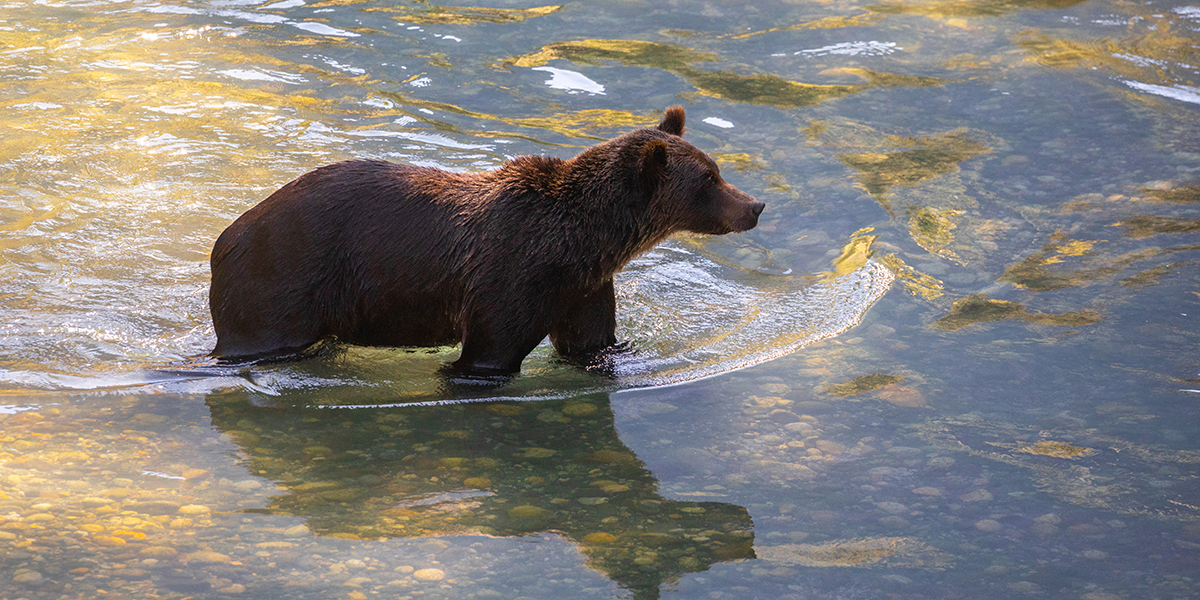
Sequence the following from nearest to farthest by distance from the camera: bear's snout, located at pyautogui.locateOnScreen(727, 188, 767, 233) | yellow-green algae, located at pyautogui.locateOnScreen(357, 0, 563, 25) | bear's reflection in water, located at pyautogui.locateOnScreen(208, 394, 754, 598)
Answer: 1. bear's reflection in water, located at pyautogui.locateOnScreen(208, 394, 754, 598)
2. bear's snout, located at pyautogui.locateOnScreen(727, 188, 767, 233)
3. yellow-green algae, located at pyautogui.locateOnScreen(357, 0, 563, 25)

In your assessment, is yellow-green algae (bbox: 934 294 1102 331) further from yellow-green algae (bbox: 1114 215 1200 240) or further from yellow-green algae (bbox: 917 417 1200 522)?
yellow-green algae (bbox: 1114 215 1200 240)

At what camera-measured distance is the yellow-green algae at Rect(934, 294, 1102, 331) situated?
7324 millimetres

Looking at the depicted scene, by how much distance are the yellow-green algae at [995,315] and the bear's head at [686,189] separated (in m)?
1.60

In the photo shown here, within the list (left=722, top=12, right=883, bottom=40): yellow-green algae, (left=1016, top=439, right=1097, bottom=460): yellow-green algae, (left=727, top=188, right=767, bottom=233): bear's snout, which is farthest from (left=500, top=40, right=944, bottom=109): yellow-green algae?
(left=1016, top=439, right=1097, bottom=460): yellow-green algae

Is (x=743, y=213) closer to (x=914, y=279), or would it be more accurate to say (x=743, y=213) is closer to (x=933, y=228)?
(x=914, y=279)

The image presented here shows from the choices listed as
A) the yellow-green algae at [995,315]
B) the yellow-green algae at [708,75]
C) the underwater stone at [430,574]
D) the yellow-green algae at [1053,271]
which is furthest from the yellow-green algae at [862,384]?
the yellow-green algae at [708,75]

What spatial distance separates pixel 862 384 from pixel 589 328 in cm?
183

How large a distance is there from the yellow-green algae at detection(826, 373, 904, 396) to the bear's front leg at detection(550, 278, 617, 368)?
1575 millimetres

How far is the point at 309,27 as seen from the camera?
Result: 13.7m

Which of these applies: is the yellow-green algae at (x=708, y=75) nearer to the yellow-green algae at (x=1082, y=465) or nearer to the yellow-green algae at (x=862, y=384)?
the yellow-green algae at (x=862, y=384)

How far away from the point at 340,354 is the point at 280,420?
111cm

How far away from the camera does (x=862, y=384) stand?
6.61 metres

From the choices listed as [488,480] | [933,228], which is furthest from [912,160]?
[488,480]

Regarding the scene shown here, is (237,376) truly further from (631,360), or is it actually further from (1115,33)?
(1115,33)
